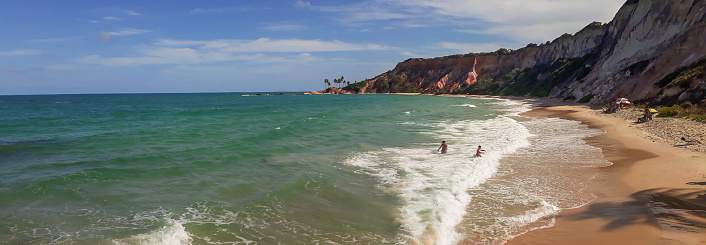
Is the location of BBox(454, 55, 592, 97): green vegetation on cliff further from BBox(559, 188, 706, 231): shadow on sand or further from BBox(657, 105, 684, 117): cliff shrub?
BBox(559, 188, 706, 231): shadow on sand

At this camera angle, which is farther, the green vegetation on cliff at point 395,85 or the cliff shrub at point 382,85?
the cliff shrub at point 382,85

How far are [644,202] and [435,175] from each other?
5.22 m

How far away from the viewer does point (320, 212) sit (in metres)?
8.69

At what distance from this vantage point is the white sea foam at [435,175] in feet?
25.4

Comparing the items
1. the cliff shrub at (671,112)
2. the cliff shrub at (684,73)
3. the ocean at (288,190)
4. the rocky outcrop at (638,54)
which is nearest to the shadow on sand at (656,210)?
the ocean at (288,190)

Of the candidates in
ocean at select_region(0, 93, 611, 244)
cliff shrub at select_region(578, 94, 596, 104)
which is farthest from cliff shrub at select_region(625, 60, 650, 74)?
ocean at select_region(0, 93, 611, 244)

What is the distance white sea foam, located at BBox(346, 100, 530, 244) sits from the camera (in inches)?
305

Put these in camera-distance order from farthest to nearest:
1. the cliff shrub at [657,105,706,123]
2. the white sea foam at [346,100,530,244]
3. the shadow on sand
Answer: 1. the cliff shrub at [657,105,706,123]
2. the white sea foam at [346,100,530,244]
3. the shadow on sand

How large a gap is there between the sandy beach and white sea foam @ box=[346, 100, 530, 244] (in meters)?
1.58

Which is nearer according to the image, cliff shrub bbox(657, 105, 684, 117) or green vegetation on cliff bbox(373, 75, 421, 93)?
cliff shrub bbox(657, 105, 684, 117)

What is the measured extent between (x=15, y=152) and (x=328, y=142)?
1360cm

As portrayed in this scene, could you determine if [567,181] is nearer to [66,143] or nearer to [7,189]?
[7,189]

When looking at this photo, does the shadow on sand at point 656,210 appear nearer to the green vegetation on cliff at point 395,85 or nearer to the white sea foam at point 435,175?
the white sea foam at point 435,175

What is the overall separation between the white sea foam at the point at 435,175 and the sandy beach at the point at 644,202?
1.58m
